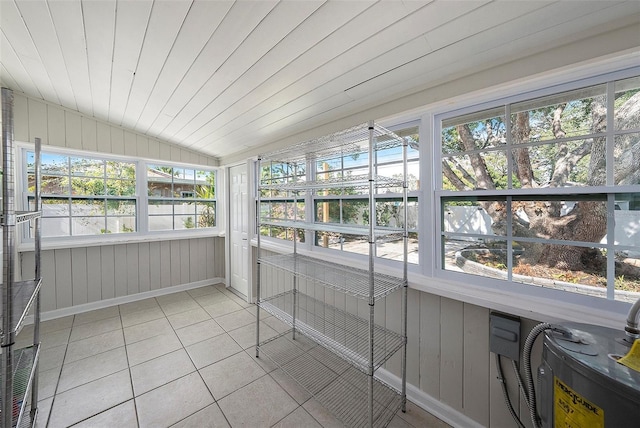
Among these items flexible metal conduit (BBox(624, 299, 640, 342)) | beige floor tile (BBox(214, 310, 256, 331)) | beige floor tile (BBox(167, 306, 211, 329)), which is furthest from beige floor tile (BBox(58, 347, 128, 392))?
flexible metal conduit (BBox(624, 299, 640, 342))

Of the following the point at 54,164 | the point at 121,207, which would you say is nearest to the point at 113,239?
the point at 121,207

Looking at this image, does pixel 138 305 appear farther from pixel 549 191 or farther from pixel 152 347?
pixel 549 191

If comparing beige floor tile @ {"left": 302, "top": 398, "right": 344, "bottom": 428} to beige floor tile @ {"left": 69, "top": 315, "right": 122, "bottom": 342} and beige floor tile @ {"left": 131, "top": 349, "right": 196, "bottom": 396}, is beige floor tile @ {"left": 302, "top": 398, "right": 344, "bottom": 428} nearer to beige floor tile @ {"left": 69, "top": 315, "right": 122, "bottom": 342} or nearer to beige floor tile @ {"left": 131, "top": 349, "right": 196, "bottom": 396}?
beige floor tile @ {"left": 131, "top": 349, "right": 196, "bottom": 396}

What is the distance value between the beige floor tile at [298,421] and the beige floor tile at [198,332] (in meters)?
1.32

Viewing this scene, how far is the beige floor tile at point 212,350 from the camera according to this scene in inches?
82.7

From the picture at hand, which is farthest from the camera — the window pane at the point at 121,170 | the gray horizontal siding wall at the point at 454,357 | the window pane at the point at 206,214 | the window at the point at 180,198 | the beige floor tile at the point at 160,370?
the window pane at the point at 206,214

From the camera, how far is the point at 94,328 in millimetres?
2617

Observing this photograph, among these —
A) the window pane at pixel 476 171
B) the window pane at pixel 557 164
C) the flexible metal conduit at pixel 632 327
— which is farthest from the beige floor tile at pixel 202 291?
the flexible metal conduit at pixel 632 327

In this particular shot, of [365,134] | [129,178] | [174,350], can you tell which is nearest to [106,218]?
[129,178]

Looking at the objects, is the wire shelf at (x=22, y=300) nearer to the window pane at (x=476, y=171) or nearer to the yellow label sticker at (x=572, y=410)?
the yellow label sticker at (x=572, y=410)

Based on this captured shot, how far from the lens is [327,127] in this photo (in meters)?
2.19

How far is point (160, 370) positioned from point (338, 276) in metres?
1.69

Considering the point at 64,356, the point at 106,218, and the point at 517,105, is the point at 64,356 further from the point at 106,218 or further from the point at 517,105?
the point at 517,105

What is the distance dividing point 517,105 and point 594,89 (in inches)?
11.2
